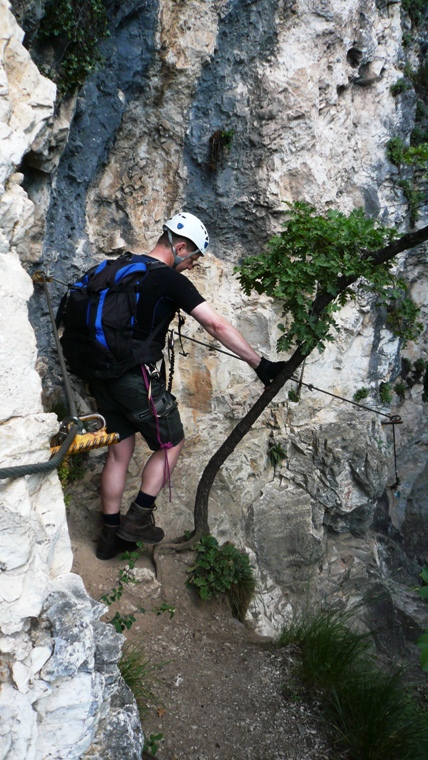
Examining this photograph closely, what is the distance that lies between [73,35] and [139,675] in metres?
4.31

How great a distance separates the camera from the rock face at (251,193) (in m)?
4.86

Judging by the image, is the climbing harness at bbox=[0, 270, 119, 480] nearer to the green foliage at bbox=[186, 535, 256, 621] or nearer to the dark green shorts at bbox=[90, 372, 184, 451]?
the dark green shorts at bbox=[90, 372, 184, 451]

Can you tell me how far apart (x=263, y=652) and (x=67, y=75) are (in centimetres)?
446

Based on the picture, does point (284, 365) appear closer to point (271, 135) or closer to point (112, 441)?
point (112, 441)

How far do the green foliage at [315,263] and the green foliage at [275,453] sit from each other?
7.42 feet

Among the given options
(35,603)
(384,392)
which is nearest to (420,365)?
(384,392)

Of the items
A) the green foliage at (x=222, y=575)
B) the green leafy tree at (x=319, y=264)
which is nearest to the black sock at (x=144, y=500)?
the green foliage at (x=222, y=575)

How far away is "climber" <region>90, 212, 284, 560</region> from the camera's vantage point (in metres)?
3.88

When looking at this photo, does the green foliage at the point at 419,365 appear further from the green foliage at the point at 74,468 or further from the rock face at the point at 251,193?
the green foliage at the point at 74,468

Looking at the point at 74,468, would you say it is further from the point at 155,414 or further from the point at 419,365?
the point at 419,365

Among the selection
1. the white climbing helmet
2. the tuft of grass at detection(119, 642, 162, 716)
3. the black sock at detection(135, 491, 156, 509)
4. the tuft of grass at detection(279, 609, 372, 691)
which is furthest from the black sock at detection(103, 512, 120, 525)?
the white climbing helmet

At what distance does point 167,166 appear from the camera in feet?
18.4

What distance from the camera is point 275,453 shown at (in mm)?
6453

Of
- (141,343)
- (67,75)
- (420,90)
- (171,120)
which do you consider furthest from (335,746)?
(420,90)
